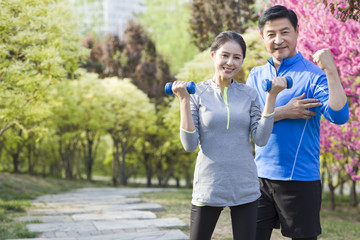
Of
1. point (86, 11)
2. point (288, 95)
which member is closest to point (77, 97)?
point (288, 95)

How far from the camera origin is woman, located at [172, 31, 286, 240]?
216 centimetres

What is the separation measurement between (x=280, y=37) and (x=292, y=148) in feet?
2.20

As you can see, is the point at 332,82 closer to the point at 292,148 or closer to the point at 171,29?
the point at 292,148

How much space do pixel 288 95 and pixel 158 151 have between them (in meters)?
22.1

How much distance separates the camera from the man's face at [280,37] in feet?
7.95

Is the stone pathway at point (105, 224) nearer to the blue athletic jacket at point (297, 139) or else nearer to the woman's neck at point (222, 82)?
the blue athletic jacket at point (297, 139)

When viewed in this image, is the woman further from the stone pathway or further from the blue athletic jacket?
the stone pathway

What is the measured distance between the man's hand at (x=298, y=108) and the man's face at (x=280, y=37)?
1.02ft

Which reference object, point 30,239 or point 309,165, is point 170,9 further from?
point 309,165

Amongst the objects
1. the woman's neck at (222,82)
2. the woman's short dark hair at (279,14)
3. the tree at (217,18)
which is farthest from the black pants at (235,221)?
the tree at (217,18)

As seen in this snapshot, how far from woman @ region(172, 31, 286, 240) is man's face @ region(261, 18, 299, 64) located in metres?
0.28

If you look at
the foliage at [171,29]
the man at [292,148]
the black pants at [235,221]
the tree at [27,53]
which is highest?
the foliage at [171,29]

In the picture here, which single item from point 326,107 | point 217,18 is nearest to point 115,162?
point 217,18

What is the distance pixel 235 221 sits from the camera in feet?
7.41
